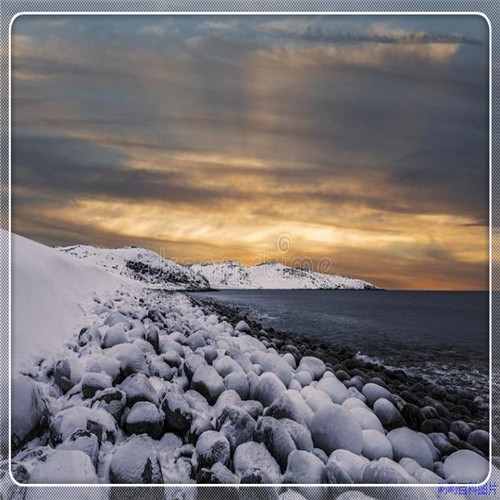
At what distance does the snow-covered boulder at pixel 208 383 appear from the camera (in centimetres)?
241

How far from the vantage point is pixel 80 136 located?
2.53 metres

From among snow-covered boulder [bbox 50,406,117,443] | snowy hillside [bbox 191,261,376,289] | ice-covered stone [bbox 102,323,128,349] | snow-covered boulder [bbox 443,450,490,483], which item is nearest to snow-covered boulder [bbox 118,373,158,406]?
snow-covered boulder [bbox 50,406,117,443]

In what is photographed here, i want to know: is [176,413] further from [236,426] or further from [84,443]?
[84,443]

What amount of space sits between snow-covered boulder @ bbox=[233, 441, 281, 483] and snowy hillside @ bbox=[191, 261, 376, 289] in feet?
2.50

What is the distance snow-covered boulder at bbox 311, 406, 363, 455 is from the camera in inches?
89.1

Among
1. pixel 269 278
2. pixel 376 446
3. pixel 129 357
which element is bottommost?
pixel 376 446

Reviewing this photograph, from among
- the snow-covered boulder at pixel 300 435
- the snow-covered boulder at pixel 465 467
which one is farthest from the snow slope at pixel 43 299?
the snow-covered boulder at pixel 465 467

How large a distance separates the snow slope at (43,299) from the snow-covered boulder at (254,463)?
0.98m

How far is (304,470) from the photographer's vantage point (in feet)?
7.12

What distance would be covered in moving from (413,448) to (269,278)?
1.02 meters

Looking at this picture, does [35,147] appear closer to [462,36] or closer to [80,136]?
[80,136]

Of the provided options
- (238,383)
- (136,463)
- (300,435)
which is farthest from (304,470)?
(136,463)

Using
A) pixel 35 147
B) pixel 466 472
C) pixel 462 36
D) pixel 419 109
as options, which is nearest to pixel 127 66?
pixel 35 147

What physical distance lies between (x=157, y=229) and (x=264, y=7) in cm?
119
